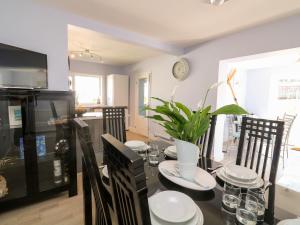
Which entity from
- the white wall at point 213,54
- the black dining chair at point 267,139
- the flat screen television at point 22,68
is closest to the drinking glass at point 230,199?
the black dining chair at point 267,139

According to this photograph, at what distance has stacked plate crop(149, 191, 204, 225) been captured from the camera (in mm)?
710

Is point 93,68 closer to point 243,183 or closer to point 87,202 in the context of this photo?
point 87,202

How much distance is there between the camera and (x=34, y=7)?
196cm

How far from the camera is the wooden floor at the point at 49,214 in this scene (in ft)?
5.52

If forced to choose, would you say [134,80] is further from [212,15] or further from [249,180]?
[249,180]

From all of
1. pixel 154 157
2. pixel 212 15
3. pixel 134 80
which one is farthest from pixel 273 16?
pixel 134 80

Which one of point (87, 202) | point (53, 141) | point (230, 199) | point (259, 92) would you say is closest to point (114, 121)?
point (53, 141)

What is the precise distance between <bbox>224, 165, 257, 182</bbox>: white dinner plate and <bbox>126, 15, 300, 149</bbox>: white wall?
2016 mm

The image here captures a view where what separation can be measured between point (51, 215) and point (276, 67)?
6551 millimetres

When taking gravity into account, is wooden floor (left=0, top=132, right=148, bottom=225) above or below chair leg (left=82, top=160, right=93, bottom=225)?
below

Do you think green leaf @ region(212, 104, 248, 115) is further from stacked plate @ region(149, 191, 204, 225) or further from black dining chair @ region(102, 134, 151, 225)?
black dining chair @ region(102, 134, 151, 225)

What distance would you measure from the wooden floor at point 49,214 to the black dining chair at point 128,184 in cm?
142

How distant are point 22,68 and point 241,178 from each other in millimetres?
2375

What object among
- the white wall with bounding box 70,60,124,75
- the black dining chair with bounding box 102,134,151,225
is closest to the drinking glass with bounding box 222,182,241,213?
the black dining chair with bounding box 102,134,151,225
